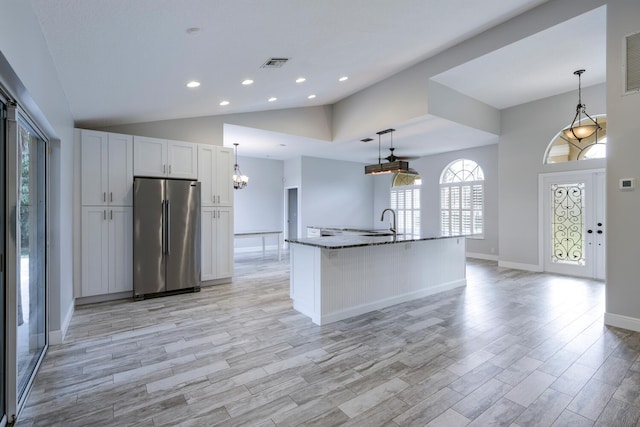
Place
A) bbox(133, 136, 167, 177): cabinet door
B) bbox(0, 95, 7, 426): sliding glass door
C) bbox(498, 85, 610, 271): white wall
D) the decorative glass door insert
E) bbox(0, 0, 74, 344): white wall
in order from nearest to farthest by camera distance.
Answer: bbox(0, 0, 74, 344): white wall → bbox(0, 95, 7, 426): sliding glass door → bbox(133, 136, 167, 177): cabinet door → the decorative glass door insert → bbox(498, 85, 610, 271): white wall

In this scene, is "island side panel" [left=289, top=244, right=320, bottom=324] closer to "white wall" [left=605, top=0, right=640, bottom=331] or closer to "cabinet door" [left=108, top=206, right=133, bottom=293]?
"cabinet door" [left=108, top=206, right=133, bottom=293]

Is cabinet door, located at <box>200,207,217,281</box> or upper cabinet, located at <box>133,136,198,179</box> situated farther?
cabinet door, located at <box>200,207,217,281</box>

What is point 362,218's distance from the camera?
35.9 ft

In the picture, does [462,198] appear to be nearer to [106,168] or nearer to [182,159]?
[182,159]

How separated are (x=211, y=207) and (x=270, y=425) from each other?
3.93m

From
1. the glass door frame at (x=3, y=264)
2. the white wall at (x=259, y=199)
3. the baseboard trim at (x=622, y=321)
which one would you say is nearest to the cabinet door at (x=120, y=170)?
the glass door frame at (x=3, y=264)

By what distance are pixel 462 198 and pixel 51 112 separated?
855 cm

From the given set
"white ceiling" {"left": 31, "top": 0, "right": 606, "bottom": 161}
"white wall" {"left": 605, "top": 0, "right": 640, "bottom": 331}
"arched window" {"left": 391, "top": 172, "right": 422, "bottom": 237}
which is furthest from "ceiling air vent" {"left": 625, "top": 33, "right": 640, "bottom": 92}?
"arched window" {"left": 391, "top": 172, "right": 422, "bottom": 237}

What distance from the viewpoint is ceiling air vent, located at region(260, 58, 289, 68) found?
3484 mm

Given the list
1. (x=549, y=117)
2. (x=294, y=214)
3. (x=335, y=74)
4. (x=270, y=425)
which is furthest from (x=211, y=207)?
(x=549, y=117)

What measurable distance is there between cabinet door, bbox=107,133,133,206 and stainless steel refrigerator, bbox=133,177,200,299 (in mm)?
211

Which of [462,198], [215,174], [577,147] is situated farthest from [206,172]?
[577,147]

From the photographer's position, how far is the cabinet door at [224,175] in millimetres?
5277

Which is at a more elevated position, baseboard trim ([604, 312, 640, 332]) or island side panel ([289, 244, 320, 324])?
island side panel ([289, 244, 320, 324])
